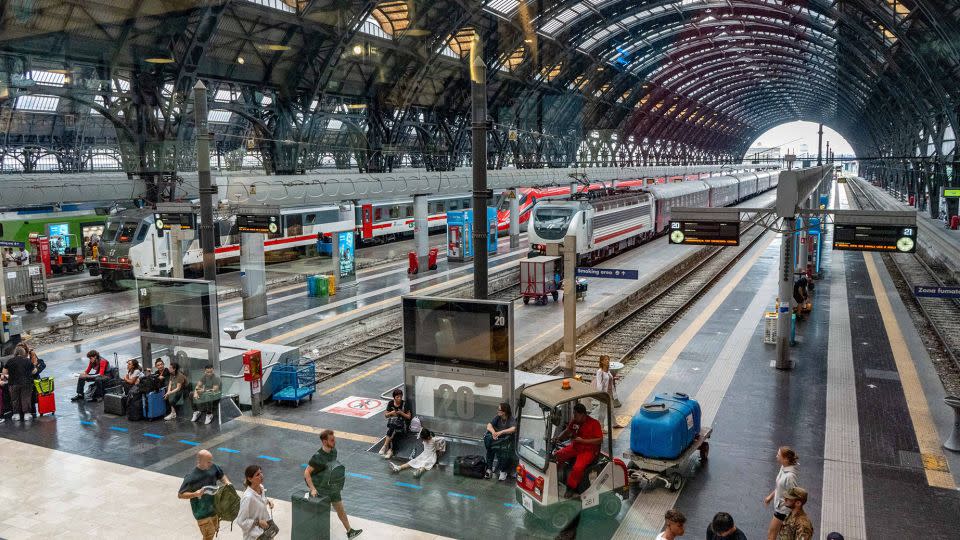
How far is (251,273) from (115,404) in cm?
971

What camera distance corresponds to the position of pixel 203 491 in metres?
8.26

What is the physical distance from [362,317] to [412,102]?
24.2 m

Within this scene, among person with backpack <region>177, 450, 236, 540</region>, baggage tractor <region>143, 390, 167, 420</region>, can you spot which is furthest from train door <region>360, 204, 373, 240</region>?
person with backpack <region>177, 450, 236, 540</region>

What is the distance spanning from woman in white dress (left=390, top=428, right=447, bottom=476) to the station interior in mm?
50

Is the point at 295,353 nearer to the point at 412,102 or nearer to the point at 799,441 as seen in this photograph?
the point at 799,441

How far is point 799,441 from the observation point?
40.5 feet

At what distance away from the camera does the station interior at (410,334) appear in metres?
9.62

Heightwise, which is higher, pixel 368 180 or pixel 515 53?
pixel 515 53

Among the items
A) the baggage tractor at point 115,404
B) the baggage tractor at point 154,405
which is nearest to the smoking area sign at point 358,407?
the baggage tractor at point 154,405

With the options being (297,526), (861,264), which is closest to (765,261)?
(861,264)

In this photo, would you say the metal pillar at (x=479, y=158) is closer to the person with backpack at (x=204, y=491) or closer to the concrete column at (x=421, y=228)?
the person with backpack at (x=204, y=491)

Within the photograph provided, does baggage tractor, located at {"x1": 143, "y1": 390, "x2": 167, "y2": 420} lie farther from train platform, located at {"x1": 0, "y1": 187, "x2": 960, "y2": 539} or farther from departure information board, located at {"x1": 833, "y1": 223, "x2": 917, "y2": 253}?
departure information board, located at {"x1": 833, "y1": 223, "x2": 917, "y2": 253}

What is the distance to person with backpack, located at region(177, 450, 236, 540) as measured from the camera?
8.25 m

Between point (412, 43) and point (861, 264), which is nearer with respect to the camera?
point (861, 264)
